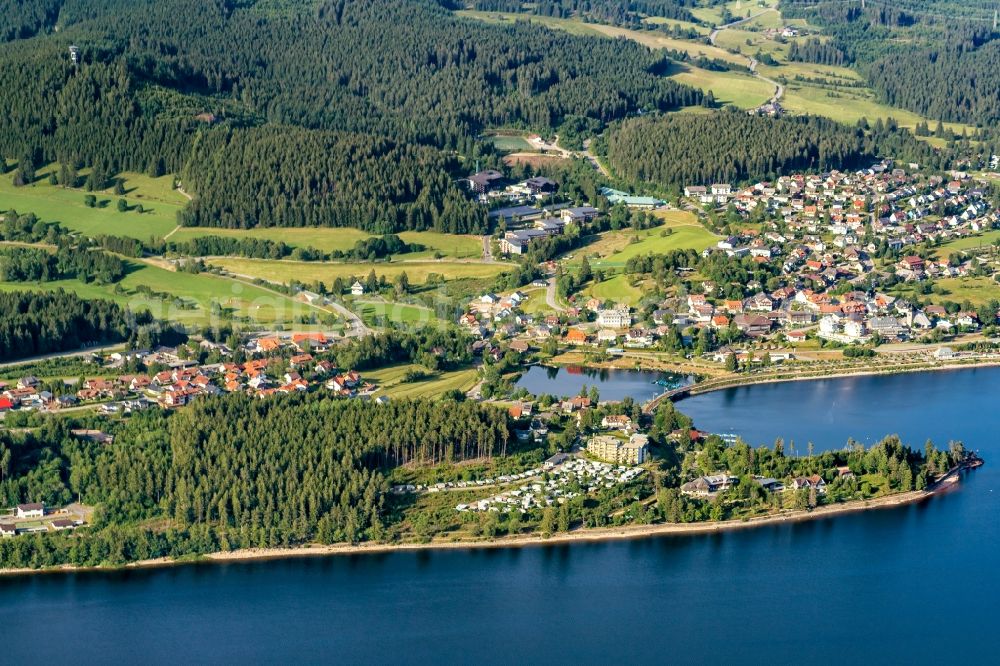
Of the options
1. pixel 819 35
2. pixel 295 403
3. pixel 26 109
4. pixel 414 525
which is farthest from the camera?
pixel 819 35

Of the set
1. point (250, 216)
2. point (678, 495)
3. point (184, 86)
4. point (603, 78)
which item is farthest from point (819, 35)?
point (678, 495)

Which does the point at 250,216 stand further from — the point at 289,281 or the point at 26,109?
the point at 26,109

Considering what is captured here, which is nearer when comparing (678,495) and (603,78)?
(678,495)

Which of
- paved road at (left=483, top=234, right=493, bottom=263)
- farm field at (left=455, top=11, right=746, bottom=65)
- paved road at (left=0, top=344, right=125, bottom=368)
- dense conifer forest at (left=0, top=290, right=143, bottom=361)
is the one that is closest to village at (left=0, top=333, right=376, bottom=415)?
paved road at (left=0, top=344, right=125, bottom=368)

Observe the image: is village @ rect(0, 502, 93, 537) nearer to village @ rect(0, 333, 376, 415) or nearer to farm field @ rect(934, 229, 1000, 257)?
village @ rect(0, 333, 376, 415)

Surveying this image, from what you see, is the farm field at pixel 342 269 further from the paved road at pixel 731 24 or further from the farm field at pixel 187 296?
the paved road at pixel 731 24

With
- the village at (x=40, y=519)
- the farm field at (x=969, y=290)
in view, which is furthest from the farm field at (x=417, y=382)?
the farm field at (x=969, y=290)
